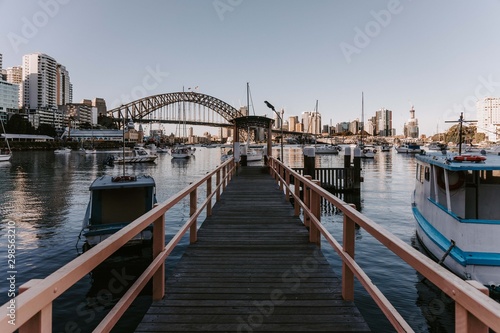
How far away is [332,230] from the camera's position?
16.4 m

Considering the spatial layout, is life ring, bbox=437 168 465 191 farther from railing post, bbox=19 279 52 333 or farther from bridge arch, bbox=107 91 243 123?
bridge arch, bbox=107 91 243 123

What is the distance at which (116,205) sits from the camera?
515 inches

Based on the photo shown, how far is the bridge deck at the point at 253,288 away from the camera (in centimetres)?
375

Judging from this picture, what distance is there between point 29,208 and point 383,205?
2198cm

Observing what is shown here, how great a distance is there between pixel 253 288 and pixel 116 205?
32.1ft

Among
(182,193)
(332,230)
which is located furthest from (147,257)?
(332,230)

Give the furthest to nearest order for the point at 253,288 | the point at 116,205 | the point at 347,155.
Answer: the point at 347,155 → the point at 116,205 → the point at 253,288

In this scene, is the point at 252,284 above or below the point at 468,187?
below

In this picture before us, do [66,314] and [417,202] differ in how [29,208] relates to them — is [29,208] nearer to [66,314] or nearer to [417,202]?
[66,314]

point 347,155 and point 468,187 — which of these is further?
point 347,155

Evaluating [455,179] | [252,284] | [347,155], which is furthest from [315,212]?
[347,155]

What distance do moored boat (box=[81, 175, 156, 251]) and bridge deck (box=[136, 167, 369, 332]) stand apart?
5.07 m

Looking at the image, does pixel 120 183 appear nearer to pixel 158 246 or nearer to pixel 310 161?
pixel 158 246

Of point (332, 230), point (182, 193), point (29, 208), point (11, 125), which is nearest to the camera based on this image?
point (182, 193)
